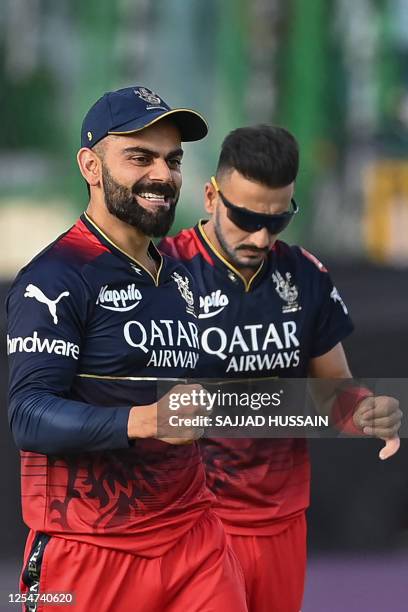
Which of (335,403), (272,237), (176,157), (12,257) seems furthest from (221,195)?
(12,257)

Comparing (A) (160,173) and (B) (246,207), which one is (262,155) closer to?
(B) (246,207)

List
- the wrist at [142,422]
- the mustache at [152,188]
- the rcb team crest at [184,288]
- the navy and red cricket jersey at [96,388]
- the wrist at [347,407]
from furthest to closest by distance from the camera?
the wrist at [347,407], the rcb team crest at [184,288], the mustache at [152,188], the navy and red cricket jersey at [96,388], the wrist at [142,422]

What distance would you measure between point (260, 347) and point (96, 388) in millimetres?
1429

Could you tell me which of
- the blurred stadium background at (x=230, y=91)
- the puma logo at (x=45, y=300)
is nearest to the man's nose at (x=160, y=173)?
the puma logo at (x=45, y=300)

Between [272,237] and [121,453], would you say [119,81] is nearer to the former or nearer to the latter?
[272,237]

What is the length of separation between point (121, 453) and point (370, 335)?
3.97m

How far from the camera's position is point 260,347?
530cm

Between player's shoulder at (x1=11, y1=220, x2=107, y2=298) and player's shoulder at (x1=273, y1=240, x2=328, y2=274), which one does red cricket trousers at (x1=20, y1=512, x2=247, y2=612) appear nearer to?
player's shoulder at (x1=11, y1=220, x2=107, y2=298)

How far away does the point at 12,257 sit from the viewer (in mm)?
10820

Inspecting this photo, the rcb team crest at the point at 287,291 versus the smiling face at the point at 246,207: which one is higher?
the smiling face at the point at 246,207

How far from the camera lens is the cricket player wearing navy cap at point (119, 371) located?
3.91m

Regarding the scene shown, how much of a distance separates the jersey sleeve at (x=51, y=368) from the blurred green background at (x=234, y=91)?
7089 millimetres

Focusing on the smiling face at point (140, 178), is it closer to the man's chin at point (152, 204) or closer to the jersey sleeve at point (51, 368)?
the man's chin at point (152, 204)

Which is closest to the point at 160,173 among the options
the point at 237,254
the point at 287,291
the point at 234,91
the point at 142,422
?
the point at 142,422
